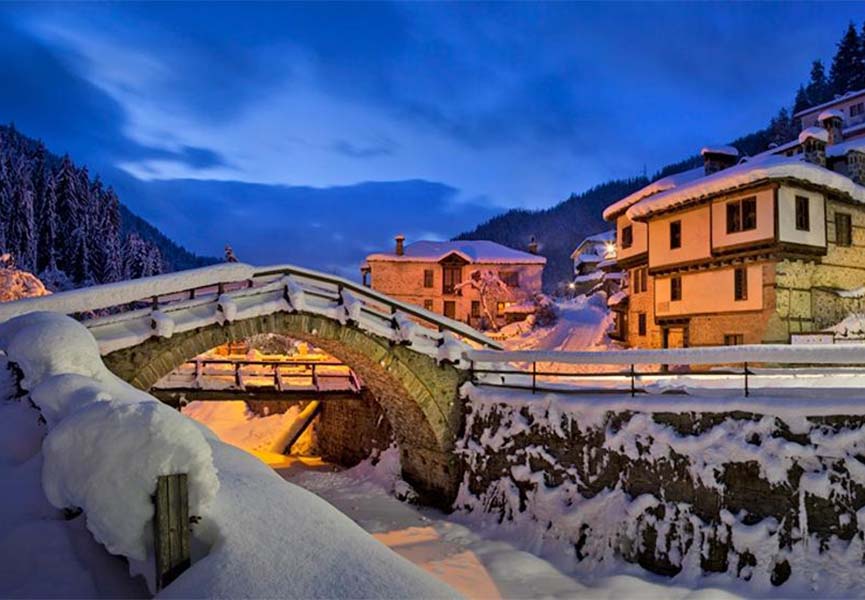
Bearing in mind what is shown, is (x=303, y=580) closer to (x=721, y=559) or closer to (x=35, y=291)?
(x=721, y=559)

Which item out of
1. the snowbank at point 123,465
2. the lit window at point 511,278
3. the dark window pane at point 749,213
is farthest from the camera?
the lit window at point 511,278

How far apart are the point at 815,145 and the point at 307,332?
844 inches

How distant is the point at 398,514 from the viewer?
52.1ft

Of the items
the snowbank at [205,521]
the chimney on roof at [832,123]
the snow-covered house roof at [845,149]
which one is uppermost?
the chimney on roof at [832,123]

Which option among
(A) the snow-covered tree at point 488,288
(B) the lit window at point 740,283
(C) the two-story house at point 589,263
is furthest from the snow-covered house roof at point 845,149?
(C) the two-story house at point 589,263

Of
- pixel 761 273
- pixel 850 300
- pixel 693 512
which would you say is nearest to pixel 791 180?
pixel 761 273

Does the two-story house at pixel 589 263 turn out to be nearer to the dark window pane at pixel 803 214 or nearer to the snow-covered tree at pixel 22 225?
the dark window pane at pixel 803 214

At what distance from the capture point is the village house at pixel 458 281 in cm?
4428

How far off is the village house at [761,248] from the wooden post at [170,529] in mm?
21372

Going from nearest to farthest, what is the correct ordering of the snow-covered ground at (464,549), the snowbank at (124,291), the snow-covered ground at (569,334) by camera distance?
the snow-covered ground at (464,549), the snowbank at (124,291), the snow-covered ground at (569,334)

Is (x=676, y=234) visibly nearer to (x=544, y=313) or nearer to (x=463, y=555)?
(x=463, y=555)

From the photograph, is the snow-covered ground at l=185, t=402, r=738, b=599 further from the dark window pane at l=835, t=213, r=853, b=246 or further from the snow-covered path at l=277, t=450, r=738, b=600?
the dark window pane at l=835, t=213, r=853, b=246

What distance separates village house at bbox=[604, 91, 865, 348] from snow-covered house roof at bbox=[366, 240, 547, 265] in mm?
20489

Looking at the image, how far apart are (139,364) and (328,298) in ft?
15.5
